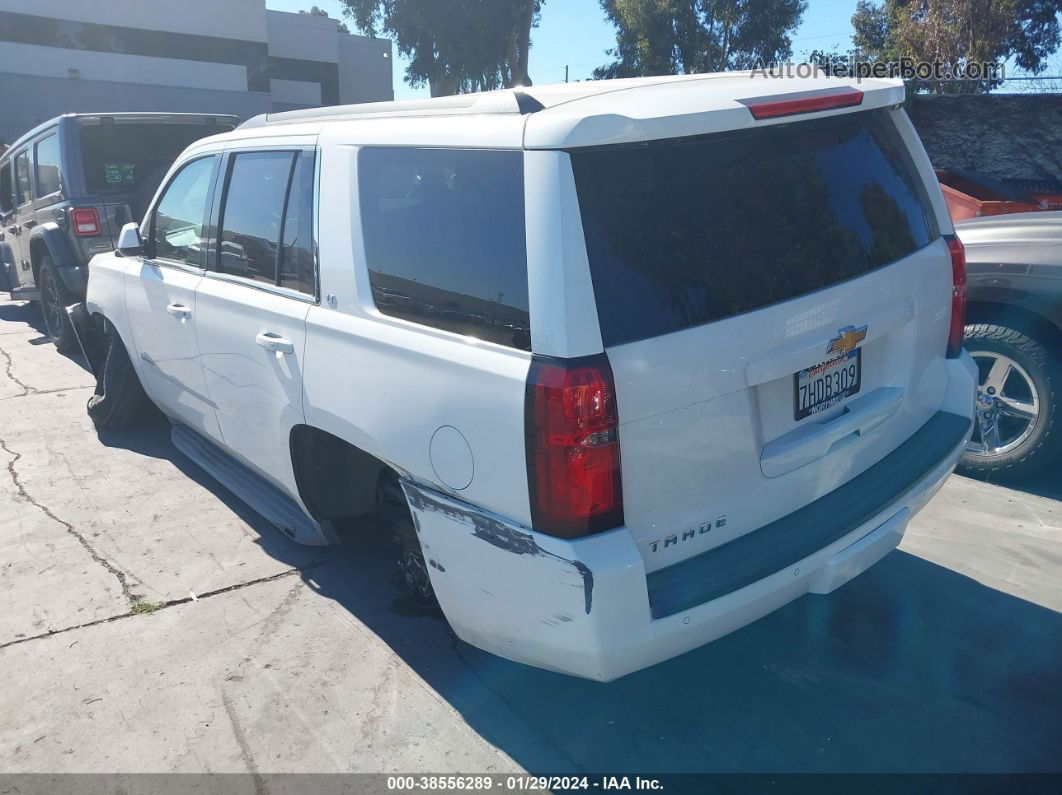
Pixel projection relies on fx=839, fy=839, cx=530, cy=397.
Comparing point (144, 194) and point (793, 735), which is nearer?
point (793, 735)

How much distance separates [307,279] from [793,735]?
2.38 metres

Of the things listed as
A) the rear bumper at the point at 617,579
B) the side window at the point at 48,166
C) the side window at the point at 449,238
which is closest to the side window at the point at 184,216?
the side window at the point at 449,238

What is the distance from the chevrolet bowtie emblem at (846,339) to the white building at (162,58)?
3326 centimetres

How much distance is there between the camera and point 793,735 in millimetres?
2807

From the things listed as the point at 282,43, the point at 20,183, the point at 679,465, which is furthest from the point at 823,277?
the point at 282,43

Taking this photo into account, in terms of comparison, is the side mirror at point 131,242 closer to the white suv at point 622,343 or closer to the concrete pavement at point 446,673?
the concrete pavement at point 446,673

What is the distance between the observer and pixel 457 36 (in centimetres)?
2967

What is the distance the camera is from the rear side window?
325cm

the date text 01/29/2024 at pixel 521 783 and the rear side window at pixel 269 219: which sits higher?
the rear side window at pixel 269 219

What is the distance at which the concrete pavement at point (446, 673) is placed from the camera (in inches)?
109

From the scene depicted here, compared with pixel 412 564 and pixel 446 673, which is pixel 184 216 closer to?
pixel 412 564

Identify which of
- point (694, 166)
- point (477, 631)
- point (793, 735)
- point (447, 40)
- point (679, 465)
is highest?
point (447, 40)

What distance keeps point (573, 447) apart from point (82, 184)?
6.75 metres

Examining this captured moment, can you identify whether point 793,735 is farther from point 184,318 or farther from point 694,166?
point 184,318
